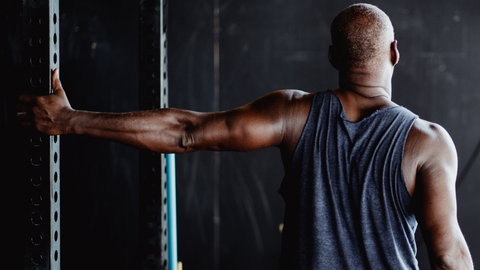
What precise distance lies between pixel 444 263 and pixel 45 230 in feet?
3.77

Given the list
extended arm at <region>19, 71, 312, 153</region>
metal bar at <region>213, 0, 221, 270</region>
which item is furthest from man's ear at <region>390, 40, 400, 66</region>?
metal bar at <region>213, 0, 221, 270</region>

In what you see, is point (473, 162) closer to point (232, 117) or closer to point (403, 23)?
point (403, 23)

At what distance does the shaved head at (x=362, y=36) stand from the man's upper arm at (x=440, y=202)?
27cm

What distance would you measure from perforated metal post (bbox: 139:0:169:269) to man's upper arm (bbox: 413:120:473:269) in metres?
1.03

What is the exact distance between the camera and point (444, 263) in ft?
2.99

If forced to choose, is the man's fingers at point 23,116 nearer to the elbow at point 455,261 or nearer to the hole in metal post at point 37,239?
the hole in metal post at point 37,239

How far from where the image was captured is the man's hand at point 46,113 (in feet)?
3.09

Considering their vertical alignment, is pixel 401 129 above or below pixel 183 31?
below

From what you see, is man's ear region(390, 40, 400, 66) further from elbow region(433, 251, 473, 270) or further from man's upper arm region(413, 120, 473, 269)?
elbow region(433, 251, 473, 270)

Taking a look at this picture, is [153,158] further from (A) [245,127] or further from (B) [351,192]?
(B) [351,192]

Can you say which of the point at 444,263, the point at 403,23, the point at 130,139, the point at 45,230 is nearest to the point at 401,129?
the point at 444,263

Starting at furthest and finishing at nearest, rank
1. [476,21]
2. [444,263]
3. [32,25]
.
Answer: [476,21] < [32,25] < [444,263]

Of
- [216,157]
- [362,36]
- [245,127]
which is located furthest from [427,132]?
[216,157]

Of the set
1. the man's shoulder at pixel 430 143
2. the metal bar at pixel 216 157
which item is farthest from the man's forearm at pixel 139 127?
the metal bar at pixel 216 157
